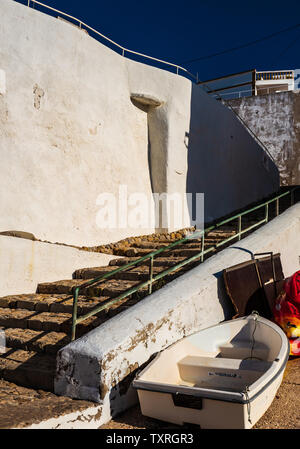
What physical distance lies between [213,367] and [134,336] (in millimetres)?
764

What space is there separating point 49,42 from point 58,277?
4.09m

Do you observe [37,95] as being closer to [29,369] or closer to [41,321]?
[41,321]

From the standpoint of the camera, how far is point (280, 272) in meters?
5.84

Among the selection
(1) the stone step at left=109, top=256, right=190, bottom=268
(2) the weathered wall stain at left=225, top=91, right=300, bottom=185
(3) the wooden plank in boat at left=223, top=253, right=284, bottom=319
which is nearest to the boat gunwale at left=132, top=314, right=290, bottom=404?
(3) the wooden plank in boat at left=223, top=253, right=284, bottom=319

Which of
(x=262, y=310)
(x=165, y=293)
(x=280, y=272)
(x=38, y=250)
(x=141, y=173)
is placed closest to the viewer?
(x=165, y=293)

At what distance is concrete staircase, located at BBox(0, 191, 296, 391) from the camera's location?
423 cm

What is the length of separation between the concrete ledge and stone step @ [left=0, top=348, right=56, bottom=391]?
0.35 metres

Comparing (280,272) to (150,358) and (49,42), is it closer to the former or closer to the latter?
(150,358)

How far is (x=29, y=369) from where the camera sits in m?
4.12

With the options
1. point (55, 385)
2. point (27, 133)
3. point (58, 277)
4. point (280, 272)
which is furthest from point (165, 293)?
point (27, 133)

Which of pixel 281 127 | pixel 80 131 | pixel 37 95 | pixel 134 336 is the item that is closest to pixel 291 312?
pixel 134 336

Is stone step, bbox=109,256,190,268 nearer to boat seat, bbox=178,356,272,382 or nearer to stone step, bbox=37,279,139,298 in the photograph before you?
stone step, bbox=37,279,139,298

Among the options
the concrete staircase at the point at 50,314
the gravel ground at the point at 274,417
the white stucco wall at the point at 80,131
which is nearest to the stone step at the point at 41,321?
the concrete staircase at the point at 50,314

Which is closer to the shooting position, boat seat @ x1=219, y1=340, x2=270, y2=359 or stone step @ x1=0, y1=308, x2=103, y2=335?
boat seat @ x1=219, y1=340, x2=270, y2=359
